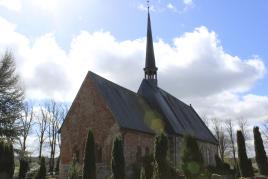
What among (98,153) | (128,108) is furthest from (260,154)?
(98,153)

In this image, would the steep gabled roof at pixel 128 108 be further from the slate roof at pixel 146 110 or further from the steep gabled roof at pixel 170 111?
the steep gabled roof at pixel 170 111

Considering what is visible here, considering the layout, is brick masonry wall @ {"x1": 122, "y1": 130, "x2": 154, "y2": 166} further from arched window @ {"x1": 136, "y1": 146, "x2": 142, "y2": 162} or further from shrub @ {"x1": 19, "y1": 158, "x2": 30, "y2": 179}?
shrub @ {"x1": 19, "y1": 158, "x2": 30, "y2": 179}

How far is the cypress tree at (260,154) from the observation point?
25.6 metres

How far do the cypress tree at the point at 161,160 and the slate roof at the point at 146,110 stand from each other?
17.0 ft

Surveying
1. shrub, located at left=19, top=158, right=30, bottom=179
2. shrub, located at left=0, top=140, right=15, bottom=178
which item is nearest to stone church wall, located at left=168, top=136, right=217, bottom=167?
shrub, located at left=19, top=158, right=30, bottom=179

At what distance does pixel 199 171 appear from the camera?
52.7 feet

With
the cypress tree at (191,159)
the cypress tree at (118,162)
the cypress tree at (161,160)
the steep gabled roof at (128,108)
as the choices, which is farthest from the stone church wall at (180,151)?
the cypress tree at (161,160)

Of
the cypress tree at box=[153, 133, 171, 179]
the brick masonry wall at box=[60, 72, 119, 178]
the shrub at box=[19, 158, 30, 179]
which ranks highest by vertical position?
the brick masonry wall at box=[60, 72, 119, 178]

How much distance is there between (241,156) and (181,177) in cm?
707

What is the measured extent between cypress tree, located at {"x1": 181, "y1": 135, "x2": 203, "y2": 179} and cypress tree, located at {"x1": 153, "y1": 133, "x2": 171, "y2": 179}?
3.04 feet

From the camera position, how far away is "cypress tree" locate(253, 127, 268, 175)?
2564 centimetres

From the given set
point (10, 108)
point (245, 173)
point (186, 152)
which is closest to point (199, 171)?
point (186, 152)

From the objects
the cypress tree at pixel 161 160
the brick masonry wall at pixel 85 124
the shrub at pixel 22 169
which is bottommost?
the shrub at pixel 22 169

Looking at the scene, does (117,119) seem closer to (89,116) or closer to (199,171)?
(89,116)
